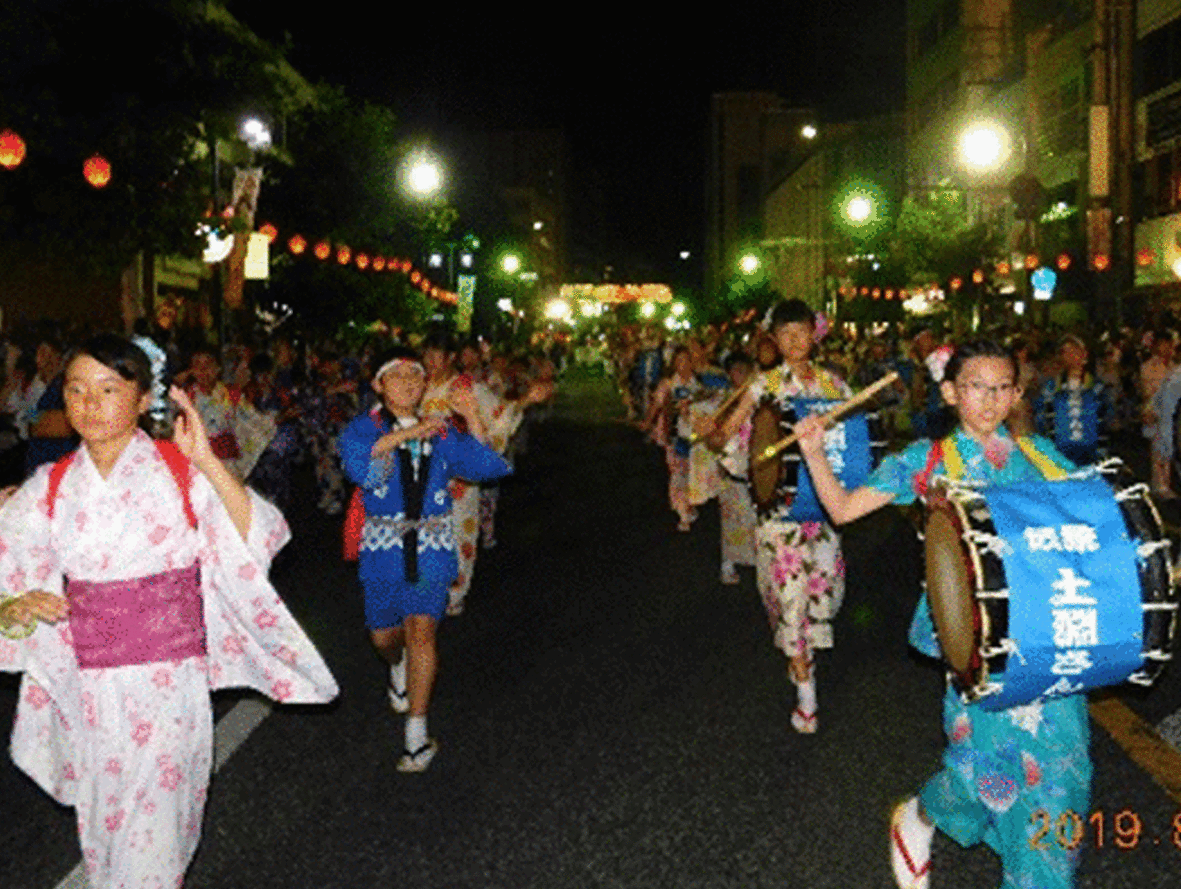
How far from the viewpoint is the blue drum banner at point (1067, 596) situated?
3678 millimetres

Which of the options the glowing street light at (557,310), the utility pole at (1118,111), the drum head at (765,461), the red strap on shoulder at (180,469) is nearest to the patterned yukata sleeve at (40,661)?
the red strap on shoulder at (180,469)

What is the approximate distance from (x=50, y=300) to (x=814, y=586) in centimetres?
3125

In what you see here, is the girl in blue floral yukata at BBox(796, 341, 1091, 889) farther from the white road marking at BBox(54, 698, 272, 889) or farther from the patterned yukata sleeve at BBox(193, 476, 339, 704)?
the white road marking at BBox(54, 698, 272, 889)

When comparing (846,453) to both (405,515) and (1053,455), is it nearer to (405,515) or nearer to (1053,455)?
(405,515)

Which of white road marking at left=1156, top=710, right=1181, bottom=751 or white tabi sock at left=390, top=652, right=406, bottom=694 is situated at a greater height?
white tabi sock at left=390, top=652, right=406, bottom=694

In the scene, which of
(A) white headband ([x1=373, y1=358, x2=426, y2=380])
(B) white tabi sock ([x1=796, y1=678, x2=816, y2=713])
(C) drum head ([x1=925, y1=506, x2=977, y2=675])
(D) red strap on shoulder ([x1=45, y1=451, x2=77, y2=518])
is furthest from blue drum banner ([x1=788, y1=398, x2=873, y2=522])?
(D) red strap on shoulder ([x1=45, y1=451, x2=77, y2=518])

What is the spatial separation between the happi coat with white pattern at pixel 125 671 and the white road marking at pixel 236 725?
2.11 m

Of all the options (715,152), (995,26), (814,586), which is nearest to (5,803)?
(814,586)

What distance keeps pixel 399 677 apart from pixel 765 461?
196cm

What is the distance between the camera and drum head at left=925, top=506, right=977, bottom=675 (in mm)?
3820

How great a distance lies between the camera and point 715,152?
152750 millimetres

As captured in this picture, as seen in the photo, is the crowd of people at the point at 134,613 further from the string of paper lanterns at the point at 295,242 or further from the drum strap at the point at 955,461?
the string of paper lanterns at the point at 295,242

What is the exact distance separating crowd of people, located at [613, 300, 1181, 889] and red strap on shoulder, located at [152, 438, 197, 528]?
1.78 m
